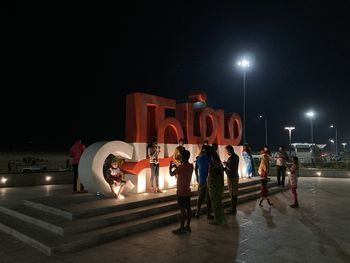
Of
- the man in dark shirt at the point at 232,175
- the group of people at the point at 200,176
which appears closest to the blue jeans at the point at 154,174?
the group of people at the point at 200,176

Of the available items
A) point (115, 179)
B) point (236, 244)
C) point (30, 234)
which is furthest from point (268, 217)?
point (30, 234)

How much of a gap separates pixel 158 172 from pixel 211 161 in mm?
2734

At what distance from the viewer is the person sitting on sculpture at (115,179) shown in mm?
8308

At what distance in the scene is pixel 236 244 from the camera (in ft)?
18.6

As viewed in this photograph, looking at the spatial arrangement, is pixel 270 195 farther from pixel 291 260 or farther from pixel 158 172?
pixel 291 260

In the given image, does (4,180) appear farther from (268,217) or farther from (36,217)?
(268,217)

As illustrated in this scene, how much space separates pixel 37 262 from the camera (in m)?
4.81

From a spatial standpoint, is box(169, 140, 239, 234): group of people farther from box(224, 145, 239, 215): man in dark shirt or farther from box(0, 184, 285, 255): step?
box(0, 184, 285, 255): step

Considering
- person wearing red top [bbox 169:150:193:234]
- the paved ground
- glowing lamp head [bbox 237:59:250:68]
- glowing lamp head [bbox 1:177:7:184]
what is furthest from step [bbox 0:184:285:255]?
glowing lamp head [bbox 237:59:250:68]

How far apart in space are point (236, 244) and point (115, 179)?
402 centimetres

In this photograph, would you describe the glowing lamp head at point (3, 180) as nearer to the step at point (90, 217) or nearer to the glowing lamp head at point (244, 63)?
the step at point (90, 217)

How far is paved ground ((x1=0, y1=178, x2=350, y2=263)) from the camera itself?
16.4ft

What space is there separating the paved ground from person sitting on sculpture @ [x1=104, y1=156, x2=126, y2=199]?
2.14 m

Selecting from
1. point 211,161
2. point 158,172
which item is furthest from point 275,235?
point 158,172
